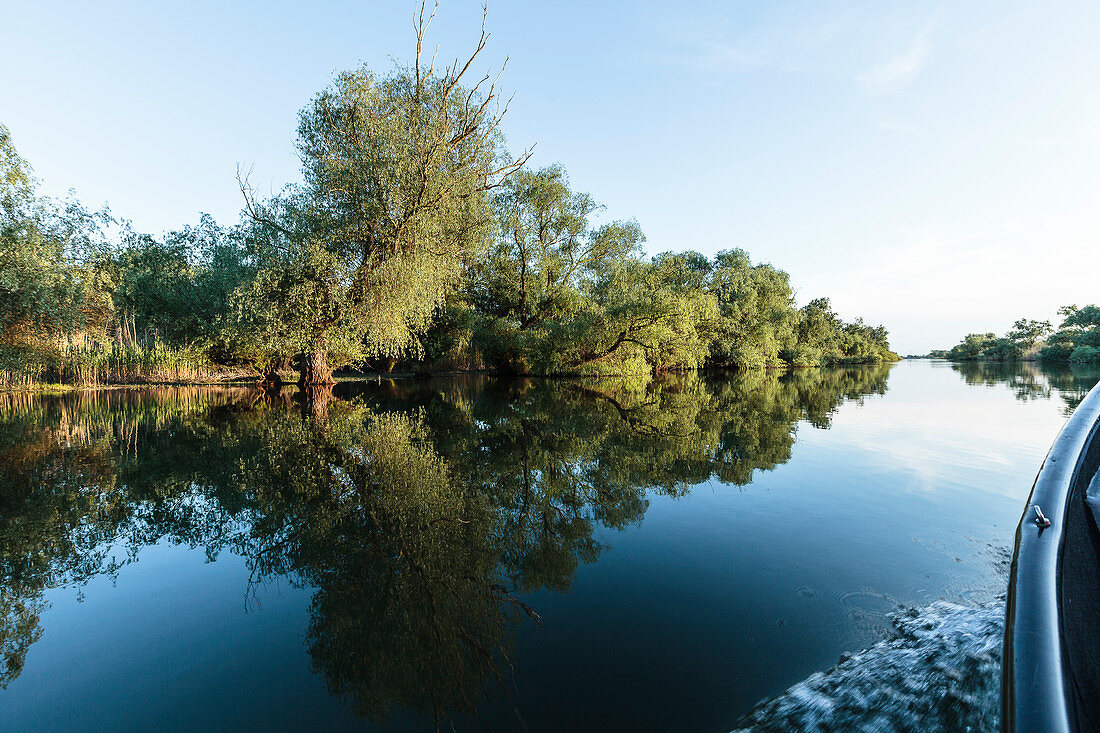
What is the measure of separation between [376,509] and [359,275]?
15.4 meters

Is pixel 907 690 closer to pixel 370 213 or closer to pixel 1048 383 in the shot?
pixel 370 213

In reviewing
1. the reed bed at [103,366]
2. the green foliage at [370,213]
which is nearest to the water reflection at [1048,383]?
the green foliage at [370,213]

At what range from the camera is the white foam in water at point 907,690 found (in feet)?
6.27

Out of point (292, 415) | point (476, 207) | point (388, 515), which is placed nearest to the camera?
point (388, 515)

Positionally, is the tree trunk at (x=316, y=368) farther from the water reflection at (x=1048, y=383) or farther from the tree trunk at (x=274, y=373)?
the water reflection at (x=1048, y=383)

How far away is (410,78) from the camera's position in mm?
17984

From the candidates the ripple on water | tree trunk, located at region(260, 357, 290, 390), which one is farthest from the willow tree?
the ripple on water

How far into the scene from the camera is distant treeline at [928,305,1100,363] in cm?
4834

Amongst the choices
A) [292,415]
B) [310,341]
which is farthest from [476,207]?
[292,415]

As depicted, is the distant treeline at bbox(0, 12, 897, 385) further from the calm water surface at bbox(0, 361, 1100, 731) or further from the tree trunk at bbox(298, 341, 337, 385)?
the calm water surface at bbox(0, 361, 1100, 731)

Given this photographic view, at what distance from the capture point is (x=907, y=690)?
2.12 metres

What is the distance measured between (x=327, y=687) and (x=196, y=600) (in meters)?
1.68

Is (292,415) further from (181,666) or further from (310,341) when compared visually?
(181,666)

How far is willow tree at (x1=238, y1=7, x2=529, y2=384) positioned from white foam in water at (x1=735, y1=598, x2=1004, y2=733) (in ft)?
56.2
